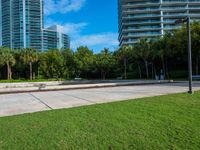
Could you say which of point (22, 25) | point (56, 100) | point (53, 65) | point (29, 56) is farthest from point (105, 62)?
point (22, 25)

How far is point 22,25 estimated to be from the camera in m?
82.1

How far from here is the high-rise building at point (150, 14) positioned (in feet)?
293

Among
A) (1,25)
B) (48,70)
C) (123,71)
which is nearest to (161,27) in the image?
(123,71)

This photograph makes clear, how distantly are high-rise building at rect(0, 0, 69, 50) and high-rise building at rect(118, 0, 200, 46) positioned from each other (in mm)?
30005

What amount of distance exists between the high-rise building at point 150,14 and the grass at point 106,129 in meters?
84.3

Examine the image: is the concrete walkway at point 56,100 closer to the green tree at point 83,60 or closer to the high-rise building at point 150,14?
the green tree at point 83,60

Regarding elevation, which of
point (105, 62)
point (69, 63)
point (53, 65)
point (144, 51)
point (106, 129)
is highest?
point (144, 51)

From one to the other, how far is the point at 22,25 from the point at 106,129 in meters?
84.3

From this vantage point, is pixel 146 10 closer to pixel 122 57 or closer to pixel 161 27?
pixel 161 27

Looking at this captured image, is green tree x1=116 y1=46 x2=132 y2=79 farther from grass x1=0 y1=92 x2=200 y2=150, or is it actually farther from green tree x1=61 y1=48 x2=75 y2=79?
grass x1=0 y1=92 x2=200 y2=150

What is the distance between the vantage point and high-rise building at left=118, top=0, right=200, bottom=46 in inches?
3516

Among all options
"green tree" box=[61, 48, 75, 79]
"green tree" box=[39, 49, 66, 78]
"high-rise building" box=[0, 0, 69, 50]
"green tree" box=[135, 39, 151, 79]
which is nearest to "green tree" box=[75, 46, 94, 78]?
"green tree" box=[61, 48, 75, 79]

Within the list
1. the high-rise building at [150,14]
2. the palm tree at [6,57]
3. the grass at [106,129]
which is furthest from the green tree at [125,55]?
the high-rise building at [150,14]

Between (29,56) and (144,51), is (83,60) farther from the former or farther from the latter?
(144,51)
